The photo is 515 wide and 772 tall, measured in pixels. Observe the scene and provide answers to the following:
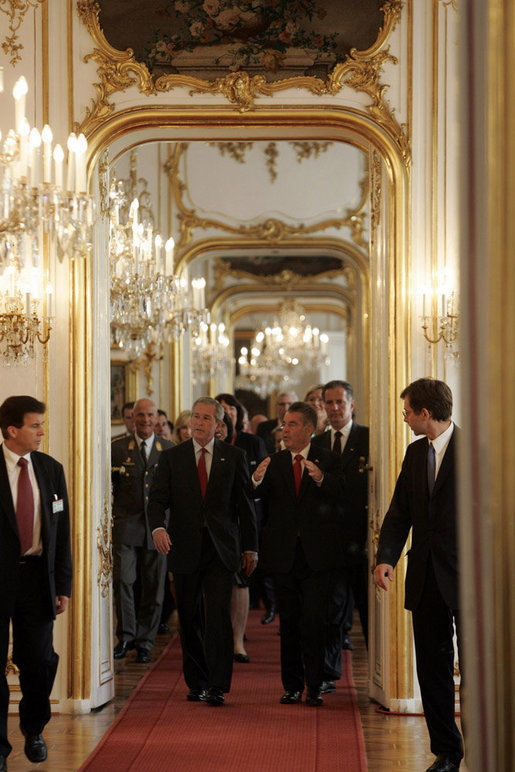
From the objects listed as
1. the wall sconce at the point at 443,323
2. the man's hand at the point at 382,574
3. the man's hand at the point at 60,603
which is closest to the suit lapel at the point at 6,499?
the man's hand at the point at 60,603

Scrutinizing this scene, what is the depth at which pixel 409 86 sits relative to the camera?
685cm

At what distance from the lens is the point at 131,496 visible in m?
8.52

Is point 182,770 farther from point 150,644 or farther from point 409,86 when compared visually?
point 409,86

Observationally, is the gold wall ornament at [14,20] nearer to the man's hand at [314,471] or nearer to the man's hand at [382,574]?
the man's hand at [314,471]

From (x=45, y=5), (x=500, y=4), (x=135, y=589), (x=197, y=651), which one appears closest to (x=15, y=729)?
(x=197, y=651)

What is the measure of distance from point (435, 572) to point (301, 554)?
1756 millimetres

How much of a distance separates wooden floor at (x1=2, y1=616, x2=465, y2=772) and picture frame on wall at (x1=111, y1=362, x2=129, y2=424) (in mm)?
5255

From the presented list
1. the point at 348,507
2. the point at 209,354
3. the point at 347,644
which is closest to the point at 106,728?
the point at 348,507

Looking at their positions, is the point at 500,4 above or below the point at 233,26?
below

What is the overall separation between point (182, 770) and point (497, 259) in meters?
3.65

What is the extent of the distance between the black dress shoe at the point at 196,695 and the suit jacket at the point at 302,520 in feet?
3.05

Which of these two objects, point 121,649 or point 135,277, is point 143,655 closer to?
point 121,649

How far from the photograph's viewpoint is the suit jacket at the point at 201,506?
6.69 m

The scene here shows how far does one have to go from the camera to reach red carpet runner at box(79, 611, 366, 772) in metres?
5.50
